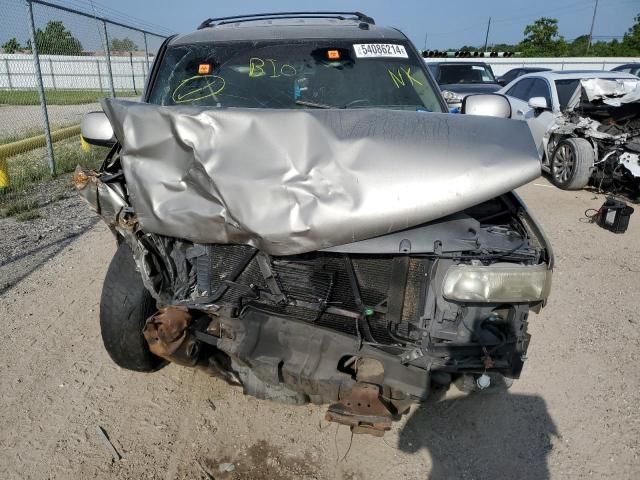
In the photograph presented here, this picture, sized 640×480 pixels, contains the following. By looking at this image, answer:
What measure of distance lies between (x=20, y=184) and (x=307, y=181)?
6815 mm

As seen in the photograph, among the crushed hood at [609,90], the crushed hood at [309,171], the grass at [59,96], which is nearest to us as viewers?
the crushed hood at [309,171]

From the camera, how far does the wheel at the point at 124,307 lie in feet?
8.54

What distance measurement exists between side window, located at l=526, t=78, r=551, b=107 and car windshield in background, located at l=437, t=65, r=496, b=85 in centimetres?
356

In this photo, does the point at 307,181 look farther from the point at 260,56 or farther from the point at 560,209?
the point at 560,209

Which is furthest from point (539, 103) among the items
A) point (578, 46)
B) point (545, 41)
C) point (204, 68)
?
point (578, 46)

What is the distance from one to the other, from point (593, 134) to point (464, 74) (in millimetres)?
6171

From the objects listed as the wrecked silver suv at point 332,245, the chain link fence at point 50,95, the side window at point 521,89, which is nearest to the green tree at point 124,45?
the chain link fence at point 50,95

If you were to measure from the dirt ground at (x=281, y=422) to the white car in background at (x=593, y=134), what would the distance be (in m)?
3.99

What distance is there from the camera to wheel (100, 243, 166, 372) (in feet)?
8.54

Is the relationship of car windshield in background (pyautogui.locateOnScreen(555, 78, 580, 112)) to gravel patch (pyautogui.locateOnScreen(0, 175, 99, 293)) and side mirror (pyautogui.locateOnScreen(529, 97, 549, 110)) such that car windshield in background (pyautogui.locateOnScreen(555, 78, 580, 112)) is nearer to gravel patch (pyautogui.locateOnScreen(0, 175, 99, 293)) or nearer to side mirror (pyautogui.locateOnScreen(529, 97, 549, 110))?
side mirror (pyautogui.locateOnScreen(529, 97, 549, 110))

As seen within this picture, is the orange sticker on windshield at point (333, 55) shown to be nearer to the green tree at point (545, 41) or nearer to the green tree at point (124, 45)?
the green tree at point (124, 45)

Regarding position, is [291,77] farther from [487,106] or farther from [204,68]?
[487,106]

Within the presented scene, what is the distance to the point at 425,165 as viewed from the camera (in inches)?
73.7

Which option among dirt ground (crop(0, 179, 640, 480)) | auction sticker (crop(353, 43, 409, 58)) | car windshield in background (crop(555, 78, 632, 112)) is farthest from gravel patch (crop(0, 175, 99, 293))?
car windshield in background (crop(555, 78, 632, 112))
